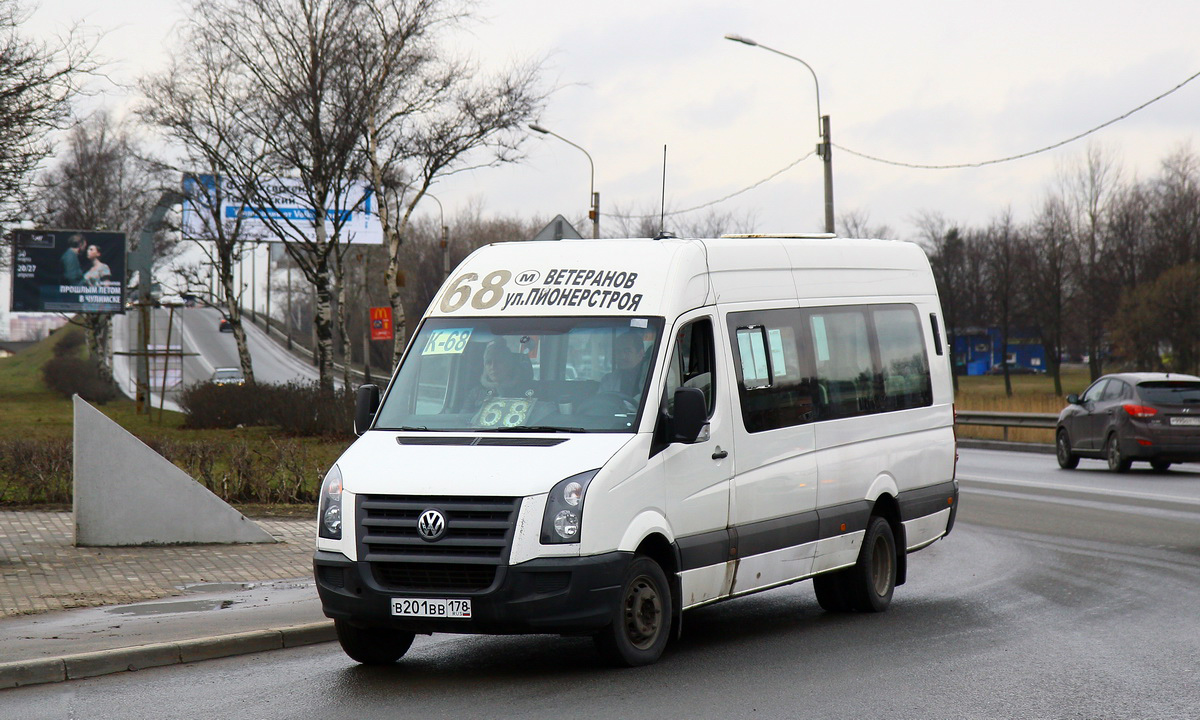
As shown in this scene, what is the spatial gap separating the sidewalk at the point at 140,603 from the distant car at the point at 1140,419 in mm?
14101

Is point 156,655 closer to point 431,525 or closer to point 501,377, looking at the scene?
point 431,525

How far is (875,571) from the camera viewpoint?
9664 millimetres

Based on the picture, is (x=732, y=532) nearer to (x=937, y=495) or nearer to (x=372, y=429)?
(x=372, y=429)

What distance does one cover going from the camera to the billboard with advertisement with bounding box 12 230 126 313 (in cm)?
3725

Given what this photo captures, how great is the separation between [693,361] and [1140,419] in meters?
16.0

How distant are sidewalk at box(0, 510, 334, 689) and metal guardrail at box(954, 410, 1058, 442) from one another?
864 inches

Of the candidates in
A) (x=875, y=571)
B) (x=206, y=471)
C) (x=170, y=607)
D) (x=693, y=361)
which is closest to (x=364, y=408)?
(x=693, y=361)

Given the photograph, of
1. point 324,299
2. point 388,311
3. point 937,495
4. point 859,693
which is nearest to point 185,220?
point 388,311

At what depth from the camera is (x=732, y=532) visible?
8023 mm

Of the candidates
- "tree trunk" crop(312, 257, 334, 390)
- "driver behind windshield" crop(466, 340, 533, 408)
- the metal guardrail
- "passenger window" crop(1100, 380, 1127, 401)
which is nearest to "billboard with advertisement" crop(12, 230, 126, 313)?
"tree trunk" crop(312, 257, 334, 390)

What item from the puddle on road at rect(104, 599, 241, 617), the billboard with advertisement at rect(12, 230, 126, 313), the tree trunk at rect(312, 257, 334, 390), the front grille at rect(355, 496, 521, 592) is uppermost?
the billboard with advertisement at rect(12, 230, 126, 313)

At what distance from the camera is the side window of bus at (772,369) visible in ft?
27.5

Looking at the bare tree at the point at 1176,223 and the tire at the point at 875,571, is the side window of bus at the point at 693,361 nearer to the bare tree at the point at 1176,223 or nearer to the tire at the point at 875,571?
the tire at the point at 875,571

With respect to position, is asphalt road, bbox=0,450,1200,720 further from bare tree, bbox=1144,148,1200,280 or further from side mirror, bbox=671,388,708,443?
bare tree, bbox=1144,148,1200,280
